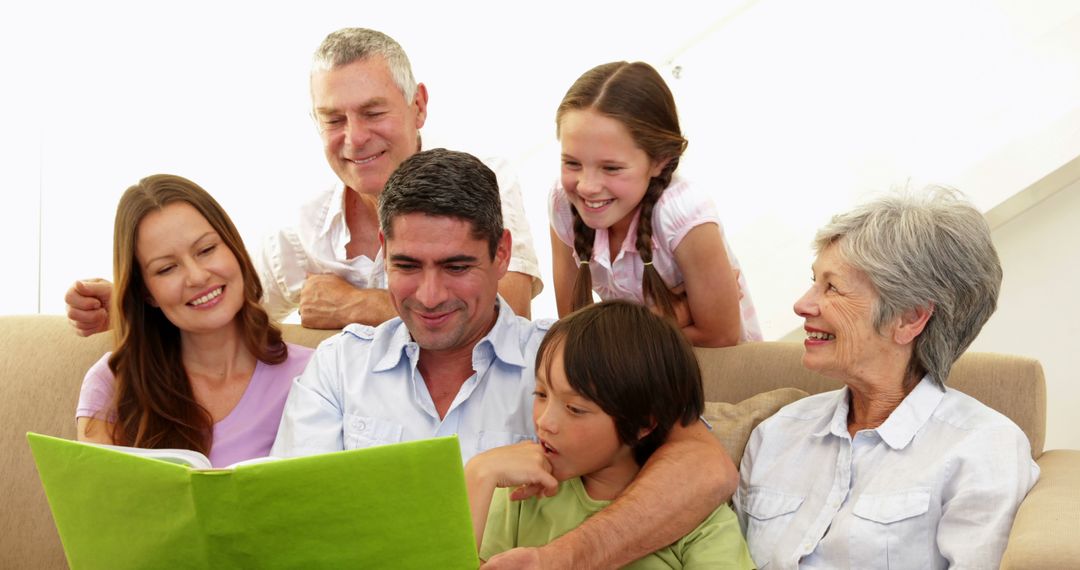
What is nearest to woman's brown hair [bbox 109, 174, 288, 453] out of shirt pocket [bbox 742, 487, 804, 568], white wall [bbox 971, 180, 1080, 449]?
shirt pocket [bbox 742, 487, 804, 568]

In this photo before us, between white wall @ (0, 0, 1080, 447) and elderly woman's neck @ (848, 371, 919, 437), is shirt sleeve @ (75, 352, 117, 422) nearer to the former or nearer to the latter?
elderly woman's neck @ (848, 371, 919, 437)

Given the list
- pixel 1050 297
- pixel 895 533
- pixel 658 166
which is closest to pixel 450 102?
pixel 658 166

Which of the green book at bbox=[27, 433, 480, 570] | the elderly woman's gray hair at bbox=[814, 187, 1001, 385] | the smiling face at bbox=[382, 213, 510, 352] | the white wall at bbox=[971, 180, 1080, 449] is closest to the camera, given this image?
the green book at bbox=[27, 433, 480, 570]

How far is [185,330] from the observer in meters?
2.37

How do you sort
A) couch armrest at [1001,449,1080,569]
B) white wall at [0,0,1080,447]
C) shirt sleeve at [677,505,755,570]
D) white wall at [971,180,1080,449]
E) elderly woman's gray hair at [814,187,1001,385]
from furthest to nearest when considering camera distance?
white wall at [0,0,1080,447] < white wall at [971,180,1080,449] < elderly woman's gray hair at [814,187,1001,385] < shirt sleeve at [677,505,755,570] < couch armrest at [1001,449,1080,569]

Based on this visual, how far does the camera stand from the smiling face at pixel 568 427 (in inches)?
71.9

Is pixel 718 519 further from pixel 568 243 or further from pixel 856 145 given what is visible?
pixel 856 145

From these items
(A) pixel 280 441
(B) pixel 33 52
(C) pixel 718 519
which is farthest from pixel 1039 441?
(B) pixel 33 52

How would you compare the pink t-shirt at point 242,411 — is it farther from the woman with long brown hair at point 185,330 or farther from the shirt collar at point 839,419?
the shirt collar at point 839,419

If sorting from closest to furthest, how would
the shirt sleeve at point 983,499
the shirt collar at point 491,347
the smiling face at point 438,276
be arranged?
the shirt sleeve at point 983,499 < the smiling face at point 438,276 < the shirt collar at point 491,347

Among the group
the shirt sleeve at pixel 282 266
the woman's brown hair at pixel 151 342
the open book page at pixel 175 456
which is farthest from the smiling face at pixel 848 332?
the shirt sleeve at pixel 282 266

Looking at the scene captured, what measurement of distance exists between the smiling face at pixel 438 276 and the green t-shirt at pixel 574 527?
32 cm

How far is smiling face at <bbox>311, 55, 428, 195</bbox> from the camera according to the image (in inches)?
103

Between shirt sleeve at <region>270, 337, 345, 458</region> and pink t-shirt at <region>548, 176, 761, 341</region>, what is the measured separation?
0.65 meters
